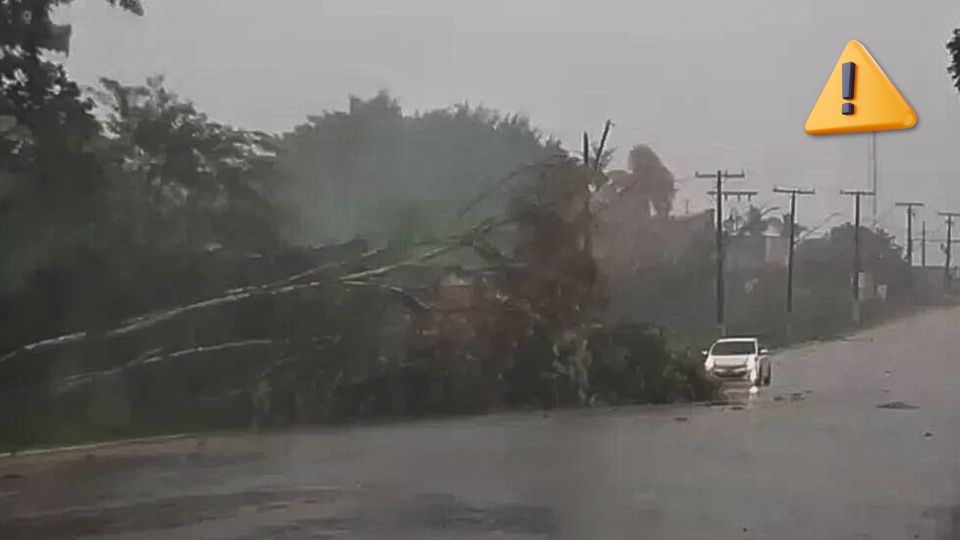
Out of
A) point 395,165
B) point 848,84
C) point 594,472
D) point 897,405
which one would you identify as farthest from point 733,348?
point 848,84

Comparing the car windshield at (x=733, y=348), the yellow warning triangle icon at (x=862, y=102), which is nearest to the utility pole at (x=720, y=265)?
the car windshield at (x=733, y=348)

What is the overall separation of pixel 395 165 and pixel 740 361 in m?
4.49

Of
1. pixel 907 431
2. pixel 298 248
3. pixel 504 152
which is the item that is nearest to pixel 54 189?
pixel 298 248

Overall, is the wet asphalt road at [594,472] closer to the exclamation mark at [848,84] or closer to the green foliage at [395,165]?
the green foliage at [395,165]

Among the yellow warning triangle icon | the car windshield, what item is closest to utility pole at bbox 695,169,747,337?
the car windshield

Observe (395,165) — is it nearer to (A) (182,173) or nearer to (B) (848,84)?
(A) (182,173)

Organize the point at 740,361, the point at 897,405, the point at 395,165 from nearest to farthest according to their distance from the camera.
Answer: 1. the point at 897,405
2. the point at 395,165
3. the point at 740,361

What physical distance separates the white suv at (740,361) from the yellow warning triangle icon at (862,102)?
6.51 m

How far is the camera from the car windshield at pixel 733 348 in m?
17.0

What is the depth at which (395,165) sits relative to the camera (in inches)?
678

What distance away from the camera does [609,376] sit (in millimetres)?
18516

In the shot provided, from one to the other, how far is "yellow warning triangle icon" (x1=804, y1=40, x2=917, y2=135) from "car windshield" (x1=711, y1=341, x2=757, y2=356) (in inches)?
254

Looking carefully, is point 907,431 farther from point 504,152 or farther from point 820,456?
point 504,152

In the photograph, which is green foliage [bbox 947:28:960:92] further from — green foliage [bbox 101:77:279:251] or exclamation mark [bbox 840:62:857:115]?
green foliage [bbox 101:77:279:251]
